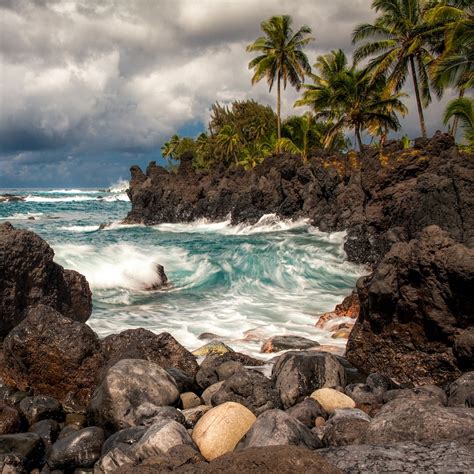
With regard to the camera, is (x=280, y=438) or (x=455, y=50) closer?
(x=280, y=438)

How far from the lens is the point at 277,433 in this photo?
14.9 ft

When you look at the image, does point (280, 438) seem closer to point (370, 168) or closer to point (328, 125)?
point (370, 168)

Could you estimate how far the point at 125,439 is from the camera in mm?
5219

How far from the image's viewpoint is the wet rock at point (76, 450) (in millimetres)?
5109

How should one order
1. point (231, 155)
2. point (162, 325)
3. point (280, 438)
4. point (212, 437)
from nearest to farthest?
1. point (280, 438)
2. point (212, 437)
3. point (162, 325)
4. point (231, 155)

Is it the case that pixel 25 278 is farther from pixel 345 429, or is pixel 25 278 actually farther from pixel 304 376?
pixel 345 429

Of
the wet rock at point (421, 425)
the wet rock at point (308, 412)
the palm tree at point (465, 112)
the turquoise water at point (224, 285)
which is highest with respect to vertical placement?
the palm tree at point (465, 112)

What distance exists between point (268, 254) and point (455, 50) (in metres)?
15.6

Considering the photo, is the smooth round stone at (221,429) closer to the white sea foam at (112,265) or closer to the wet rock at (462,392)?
the wet rock at (462,392)

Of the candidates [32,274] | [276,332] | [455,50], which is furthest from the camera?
[455,50]

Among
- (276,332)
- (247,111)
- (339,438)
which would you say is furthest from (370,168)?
(247,111)

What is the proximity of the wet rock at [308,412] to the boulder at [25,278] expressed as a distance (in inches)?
218

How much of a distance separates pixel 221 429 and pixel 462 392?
111 inches

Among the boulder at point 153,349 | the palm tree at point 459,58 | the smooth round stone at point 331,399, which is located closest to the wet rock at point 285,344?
the boulder at point 153,349
